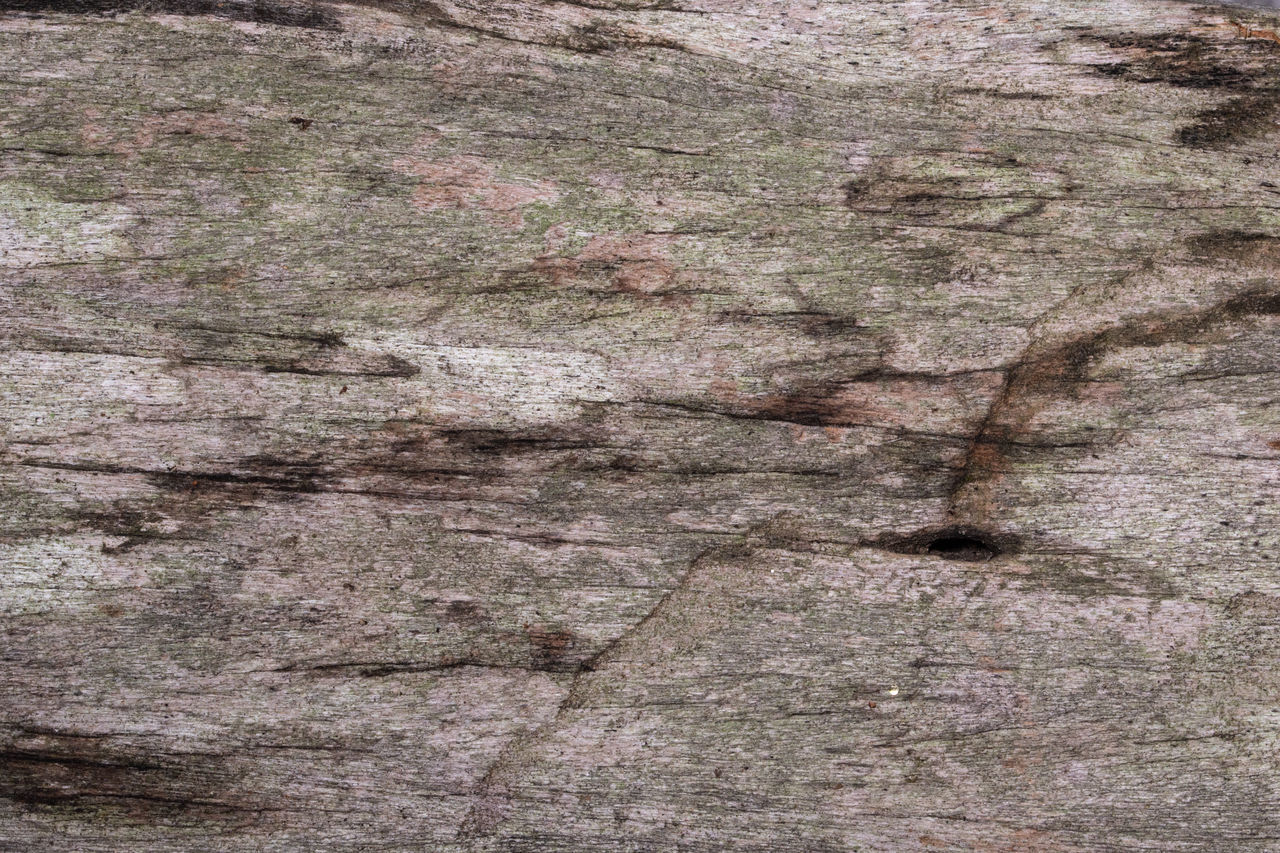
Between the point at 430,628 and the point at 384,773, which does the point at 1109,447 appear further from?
the point at 384,773

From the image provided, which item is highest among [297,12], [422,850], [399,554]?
[297,12]

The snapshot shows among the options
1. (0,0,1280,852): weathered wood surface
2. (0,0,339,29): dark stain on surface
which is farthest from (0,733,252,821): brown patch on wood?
(0,0,339,29): dark stain on surface

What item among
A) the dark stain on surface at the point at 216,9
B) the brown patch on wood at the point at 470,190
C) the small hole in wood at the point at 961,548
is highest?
the dark stain on surface at the point at 216,9

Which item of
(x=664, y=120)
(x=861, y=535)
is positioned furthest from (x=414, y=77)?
(x=861, y=535)

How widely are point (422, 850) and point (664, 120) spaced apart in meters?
3.41

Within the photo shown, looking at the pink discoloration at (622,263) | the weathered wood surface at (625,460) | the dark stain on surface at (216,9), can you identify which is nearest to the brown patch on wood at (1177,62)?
the weathered wood surface at (625,460)

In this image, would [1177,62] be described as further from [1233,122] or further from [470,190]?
[470,190]

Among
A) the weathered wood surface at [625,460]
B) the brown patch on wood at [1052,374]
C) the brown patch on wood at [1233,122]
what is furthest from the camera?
the brown patch on wood at [1233,122]

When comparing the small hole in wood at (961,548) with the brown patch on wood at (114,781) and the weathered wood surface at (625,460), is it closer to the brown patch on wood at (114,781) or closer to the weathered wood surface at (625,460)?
the weathered wood surface at (625,460)

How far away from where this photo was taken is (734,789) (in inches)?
143

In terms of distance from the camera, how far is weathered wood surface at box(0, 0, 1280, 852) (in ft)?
11.4

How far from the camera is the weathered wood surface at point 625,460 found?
347cm

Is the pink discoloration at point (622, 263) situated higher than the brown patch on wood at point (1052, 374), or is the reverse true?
the pink discoloration at point (622, 263)

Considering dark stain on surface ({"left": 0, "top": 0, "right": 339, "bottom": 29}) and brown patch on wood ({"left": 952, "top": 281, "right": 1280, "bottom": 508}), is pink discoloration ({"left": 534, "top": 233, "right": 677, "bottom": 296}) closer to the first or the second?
dark stain on surface ({"left": 0, "top": 0, "right": 339, "bottom": 29})
